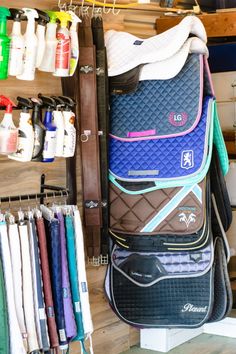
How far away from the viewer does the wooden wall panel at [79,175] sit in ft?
9.13

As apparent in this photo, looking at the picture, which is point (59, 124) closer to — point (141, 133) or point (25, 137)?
point (25, 137)

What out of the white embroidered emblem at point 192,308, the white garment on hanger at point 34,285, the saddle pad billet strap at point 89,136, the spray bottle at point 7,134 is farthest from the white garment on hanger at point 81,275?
the white embroidered emblem at point 192,308

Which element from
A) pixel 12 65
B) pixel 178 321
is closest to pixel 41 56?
pixel 12 65

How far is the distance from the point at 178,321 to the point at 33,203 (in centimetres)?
90

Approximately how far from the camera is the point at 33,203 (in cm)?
287

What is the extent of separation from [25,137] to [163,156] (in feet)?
2.74

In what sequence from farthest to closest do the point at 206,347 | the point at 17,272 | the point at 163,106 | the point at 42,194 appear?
the point at 206,347 → the point at 163,106 → the point at 42,194 → the point at 17,272

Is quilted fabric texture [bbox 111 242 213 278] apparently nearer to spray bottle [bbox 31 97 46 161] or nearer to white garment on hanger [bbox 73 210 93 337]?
white garment on hanger [bbox 73 210 93 337]

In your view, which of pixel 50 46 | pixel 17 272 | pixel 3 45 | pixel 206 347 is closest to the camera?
pixel 3 45

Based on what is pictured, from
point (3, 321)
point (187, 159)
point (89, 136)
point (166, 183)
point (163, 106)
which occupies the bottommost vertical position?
point (3, 321)

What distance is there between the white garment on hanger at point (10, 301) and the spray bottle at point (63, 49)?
636 mm

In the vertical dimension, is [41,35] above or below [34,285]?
above

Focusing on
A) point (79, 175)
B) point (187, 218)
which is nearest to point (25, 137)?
point (79, 175)

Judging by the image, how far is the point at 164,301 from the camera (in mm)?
3191
